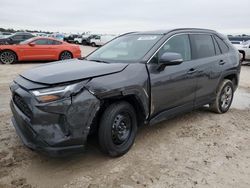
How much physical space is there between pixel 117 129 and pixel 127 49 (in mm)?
1478

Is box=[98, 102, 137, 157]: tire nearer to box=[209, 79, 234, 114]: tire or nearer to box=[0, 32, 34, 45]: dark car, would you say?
box=[209, 79, 234, 114]: tire

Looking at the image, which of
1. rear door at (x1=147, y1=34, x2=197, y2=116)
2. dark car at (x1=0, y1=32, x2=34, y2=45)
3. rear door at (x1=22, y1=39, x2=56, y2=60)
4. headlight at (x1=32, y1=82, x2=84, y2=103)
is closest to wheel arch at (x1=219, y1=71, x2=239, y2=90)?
rear door at (x1=147, y1=34, x2=197, y2=116)

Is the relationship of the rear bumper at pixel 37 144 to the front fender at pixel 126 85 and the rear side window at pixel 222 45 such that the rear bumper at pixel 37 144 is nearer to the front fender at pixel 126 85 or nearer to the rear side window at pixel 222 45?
the front fender at pixel 126 85

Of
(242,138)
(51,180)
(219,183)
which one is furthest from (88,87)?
(242,138)

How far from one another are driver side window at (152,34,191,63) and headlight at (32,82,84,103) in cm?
163

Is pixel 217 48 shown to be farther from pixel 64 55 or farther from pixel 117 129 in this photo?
pixel 64 55

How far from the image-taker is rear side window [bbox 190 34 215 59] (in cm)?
506

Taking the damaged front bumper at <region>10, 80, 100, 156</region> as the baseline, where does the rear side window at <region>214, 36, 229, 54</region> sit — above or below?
above

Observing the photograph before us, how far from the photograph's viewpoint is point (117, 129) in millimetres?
3760

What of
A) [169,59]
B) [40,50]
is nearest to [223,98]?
[169,59]

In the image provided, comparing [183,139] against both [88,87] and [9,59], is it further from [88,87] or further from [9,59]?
[9,59]

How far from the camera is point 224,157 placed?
3.97 meters

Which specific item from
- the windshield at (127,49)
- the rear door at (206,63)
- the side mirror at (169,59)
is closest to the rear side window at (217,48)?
the rear door at (206,63)

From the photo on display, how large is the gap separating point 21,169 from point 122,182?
1.27 meters
